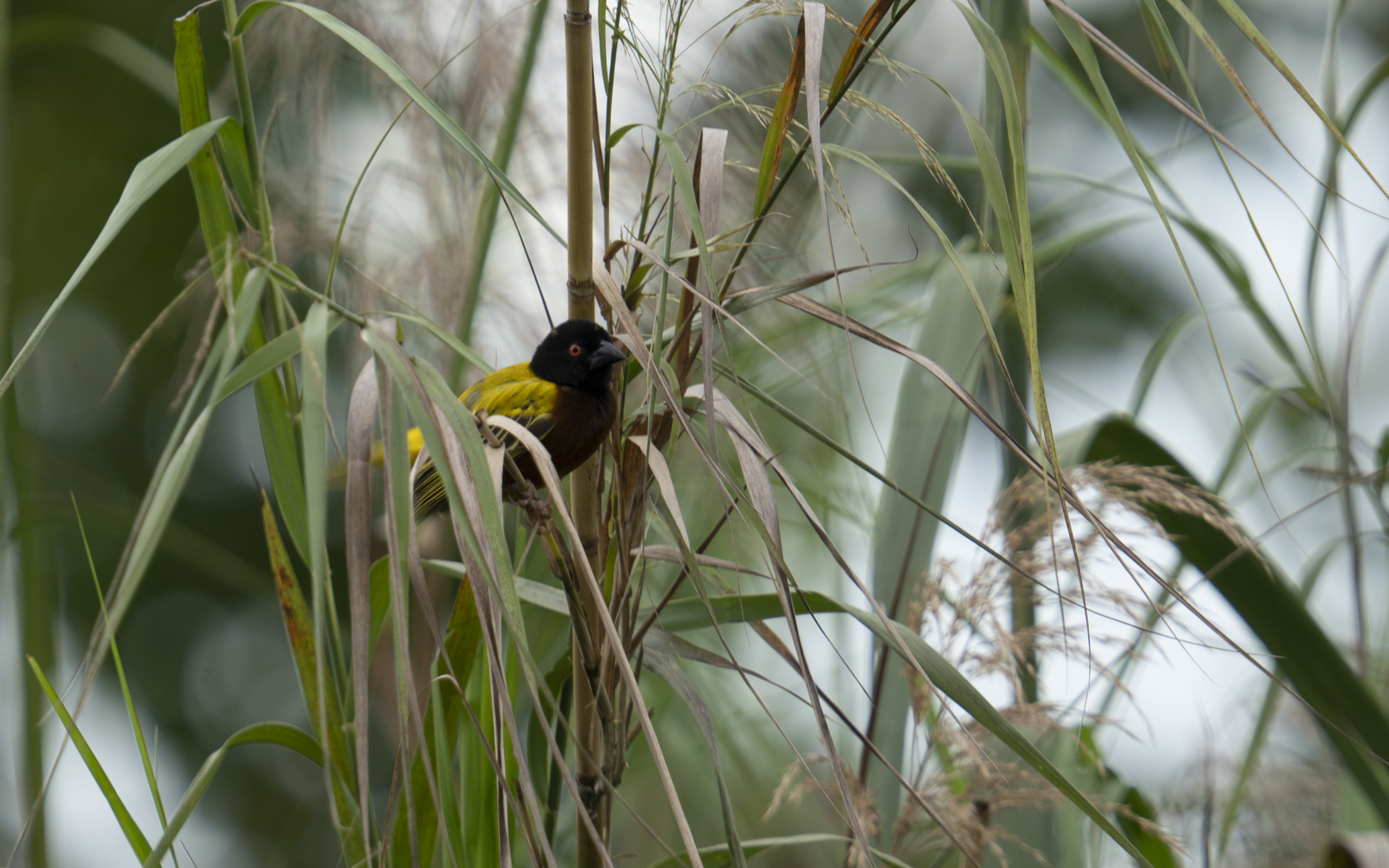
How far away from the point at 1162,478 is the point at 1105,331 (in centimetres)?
725

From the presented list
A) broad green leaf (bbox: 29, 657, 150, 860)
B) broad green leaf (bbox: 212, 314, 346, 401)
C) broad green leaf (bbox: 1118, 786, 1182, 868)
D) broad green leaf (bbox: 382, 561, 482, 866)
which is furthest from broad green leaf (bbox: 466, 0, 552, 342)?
broad green leaf (bbox: 1118, 786, 1182, 868)

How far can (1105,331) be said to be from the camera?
7.85 m

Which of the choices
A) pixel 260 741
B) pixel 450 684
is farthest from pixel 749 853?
pixel 260 741

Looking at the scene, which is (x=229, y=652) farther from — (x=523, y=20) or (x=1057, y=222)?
(x=1057, y=222)

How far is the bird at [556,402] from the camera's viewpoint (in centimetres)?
121

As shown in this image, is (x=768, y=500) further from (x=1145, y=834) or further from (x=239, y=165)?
(x=1145, y=834)

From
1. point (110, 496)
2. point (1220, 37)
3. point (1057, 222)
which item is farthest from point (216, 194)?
point (1220, 37)

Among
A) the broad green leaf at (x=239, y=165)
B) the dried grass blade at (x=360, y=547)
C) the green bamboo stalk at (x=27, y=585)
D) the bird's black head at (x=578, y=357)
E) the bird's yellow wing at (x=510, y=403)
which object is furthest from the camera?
the bird's yellow wing at (x=510, y=403)

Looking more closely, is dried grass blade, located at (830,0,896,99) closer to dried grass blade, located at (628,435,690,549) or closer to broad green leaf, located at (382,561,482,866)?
dried grass blade, located at (628,435,690,549)

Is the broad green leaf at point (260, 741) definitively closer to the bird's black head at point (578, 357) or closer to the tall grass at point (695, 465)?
the tall grass at point (695, 465)

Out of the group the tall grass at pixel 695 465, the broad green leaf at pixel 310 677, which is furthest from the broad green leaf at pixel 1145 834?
the broad green leaf at pixel 310 677

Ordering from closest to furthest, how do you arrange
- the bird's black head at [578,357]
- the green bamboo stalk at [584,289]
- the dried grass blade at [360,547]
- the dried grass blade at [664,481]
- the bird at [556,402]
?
the dried grass blade at [360,547]
the dried grass blade at [664,481]
the green bamboo stalk at [584,289]
the bird's black head at [578,357]
the bird at [556,402]

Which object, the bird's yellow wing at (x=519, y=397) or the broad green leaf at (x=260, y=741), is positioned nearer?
the broad green leaf at (x=260, y=741)

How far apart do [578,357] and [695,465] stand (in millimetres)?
754
